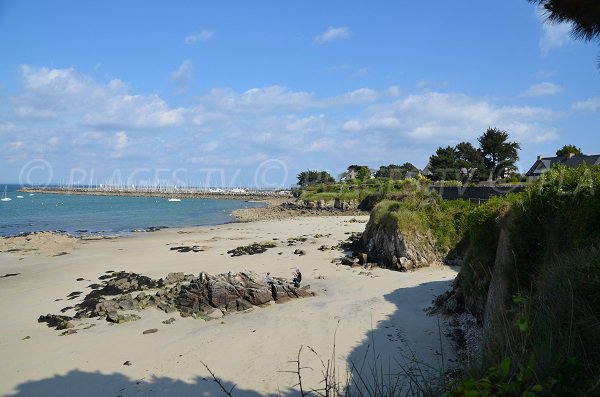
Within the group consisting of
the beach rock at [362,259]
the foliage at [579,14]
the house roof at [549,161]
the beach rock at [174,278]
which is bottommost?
the beach rock at [174,278]

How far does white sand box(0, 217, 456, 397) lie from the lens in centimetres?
921

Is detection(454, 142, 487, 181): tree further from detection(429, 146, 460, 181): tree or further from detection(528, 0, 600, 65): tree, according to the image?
detection(528, 0, 600, 65): tree

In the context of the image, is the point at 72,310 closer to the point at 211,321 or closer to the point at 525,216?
the point at 211,321

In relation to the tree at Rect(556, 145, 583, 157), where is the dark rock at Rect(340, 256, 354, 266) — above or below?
below

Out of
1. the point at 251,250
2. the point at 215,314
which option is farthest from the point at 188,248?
the point at 215,314

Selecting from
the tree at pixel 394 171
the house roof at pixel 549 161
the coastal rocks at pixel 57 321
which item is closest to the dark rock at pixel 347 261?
the coastal rocks at pixel 57 321

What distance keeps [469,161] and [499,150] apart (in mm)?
8001

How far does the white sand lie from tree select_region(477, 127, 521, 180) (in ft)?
148

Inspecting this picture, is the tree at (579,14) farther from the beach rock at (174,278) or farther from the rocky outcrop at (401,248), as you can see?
the beach rock at (174,278)

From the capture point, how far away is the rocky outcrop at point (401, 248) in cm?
1948

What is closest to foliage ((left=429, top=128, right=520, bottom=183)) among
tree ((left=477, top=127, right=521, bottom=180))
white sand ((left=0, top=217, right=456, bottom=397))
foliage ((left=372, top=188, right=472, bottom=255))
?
tree ((left=477, top=127, right=521, bottom=180))

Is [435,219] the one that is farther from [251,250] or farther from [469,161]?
[469,161]

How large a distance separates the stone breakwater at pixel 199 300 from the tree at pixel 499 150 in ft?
163

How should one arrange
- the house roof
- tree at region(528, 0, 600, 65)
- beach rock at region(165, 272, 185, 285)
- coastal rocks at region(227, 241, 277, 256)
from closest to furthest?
tree at region(528, 0, 600, 65) → beach rock at region(165, 272, 185, 285) → coastal rocks at region(227, 241, 277, 256) → the house roof
